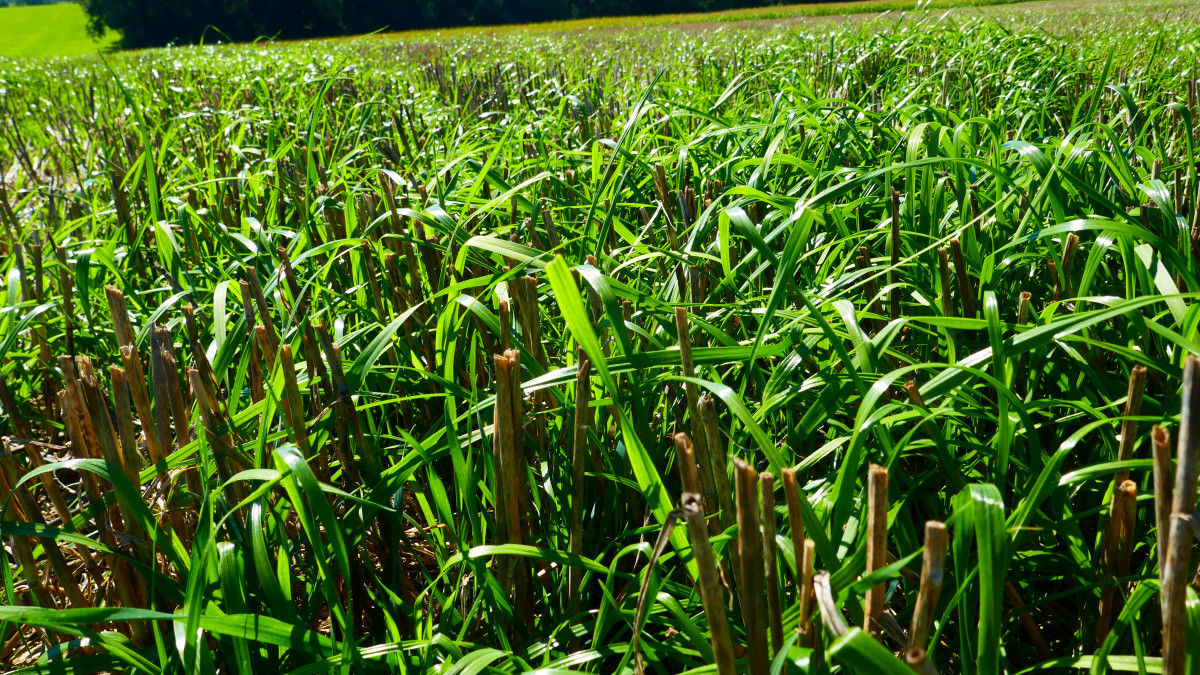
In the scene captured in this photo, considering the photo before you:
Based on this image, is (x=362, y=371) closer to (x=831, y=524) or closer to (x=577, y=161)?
(x=831, y=524)

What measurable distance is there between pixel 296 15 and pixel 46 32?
15848 millimetres

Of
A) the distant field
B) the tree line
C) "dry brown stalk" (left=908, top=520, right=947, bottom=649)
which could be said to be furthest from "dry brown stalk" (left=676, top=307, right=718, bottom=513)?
the distant field

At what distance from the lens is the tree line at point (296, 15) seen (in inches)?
1487

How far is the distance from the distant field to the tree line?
152 cm

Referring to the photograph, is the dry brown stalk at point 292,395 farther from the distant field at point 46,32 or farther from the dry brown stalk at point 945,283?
the distant field at point 46,32

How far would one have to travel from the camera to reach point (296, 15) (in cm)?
3862

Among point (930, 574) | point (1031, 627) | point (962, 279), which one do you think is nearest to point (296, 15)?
point (962, 279)

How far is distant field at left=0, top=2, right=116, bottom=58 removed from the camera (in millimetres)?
39125

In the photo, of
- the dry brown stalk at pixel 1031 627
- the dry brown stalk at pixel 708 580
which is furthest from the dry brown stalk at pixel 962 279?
the dry brown stalk at pixel 708 580

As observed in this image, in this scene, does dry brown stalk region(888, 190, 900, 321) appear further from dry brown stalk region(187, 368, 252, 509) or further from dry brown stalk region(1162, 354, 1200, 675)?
dry brown stalk region(187, 368, 252, 509)

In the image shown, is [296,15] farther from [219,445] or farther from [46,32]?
[219,445]

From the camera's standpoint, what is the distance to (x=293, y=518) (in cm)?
112

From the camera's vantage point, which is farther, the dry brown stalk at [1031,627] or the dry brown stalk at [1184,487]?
the dry brown stalk at [1031,627]

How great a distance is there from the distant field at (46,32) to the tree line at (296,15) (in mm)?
1516
